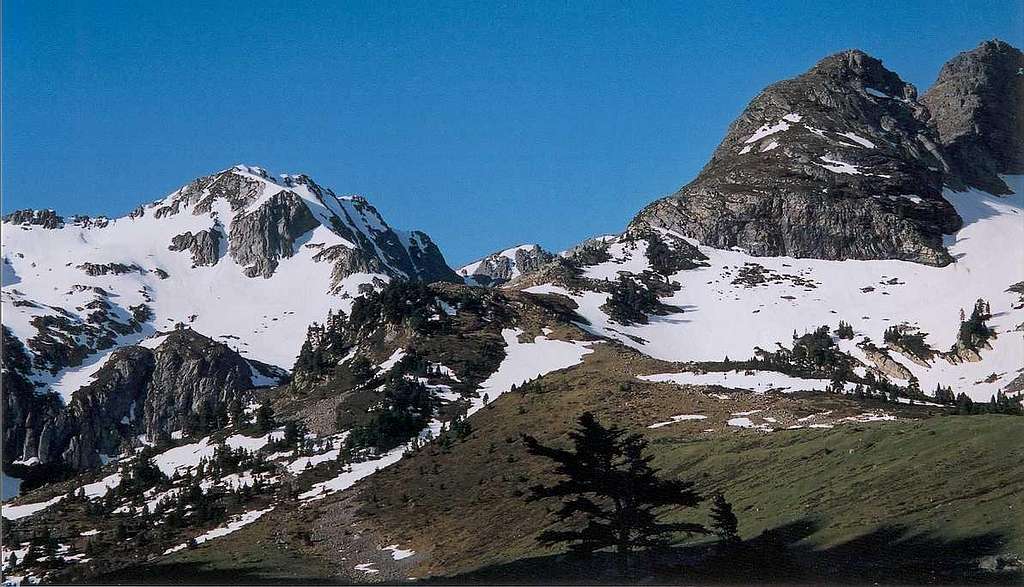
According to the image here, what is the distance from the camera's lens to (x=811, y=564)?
32750mm

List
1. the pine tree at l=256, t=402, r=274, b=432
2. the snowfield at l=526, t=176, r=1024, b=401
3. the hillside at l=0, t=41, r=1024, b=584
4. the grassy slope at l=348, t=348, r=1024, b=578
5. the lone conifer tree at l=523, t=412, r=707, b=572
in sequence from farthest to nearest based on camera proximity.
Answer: the snowfield at l=526, t=176, r=1024, b=401, the pine tree at l=256, t=402, r=274, b=432, the hillside at l=0, t=41, r=1024, b=584, the grassy slope at l=348, t=348, r=1024, b=578, the lone conifer tree at l=523, t=412, r=707, b=572

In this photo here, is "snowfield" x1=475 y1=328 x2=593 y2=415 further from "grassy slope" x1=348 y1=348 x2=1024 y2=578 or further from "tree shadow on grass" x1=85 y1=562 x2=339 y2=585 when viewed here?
"tree shadow on grass" x1=85 y1=562 x2=339 y2=585

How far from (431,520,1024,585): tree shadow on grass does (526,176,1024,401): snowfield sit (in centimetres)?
9715

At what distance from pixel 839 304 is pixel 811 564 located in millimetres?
141646

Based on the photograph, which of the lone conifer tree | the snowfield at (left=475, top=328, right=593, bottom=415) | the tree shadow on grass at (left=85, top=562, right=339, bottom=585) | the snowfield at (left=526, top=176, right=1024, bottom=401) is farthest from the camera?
the snowfield at (left=526, top=176, right=1024, bottom=401)

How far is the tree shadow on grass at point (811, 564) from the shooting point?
30734 millimetres

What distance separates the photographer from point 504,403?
8738 centimetres

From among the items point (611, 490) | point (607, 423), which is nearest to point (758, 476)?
point (611, 490)

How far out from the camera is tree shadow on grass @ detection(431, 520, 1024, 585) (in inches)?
1210

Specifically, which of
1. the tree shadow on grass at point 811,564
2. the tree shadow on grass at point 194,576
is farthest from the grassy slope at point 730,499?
the tree shadow on grass at point 194,576

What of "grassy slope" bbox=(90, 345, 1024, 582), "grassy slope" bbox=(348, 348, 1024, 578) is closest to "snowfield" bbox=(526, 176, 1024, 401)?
"grassy slope" bbox=(348, 348, 1024, 578)

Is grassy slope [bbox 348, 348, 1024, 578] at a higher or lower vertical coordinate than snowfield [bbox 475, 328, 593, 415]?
lower

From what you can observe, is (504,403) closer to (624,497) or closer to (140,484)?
→ (140,484)

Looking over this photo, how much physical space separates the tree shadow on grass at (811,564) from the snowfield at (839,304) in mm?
97147
